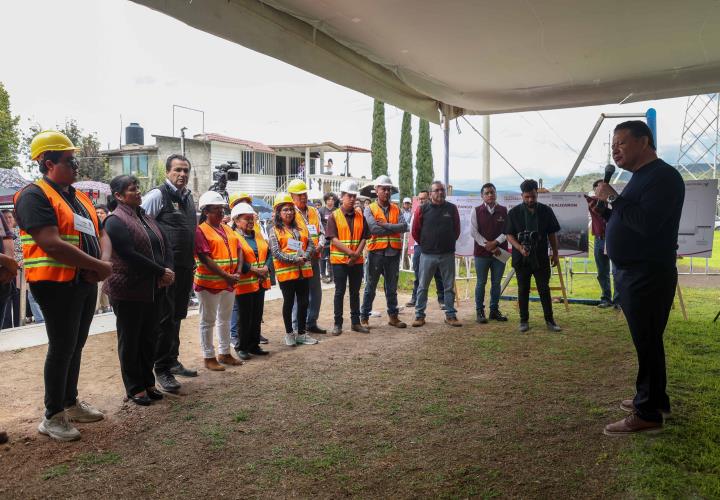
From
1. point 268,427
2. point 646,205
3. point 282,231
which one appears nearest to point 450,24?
point 646,205

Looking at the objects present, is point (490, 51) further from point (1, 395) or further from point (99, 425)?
point (1, 395)

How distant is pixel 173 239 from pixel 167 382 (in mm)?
1173

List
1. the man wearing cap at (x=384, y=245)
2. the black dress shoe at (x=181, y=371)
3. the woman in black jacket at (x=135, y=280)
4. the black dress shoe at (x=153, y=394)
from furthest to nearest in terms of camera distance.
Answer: the man wearing cap at (x=384, y=245) < the black dress shoe at (x=181, y=371) < the black dress shoe at (x=153, y=394) < the woman in black jacket at (x=135, y=280)

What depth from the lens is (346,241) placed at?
6574 mm

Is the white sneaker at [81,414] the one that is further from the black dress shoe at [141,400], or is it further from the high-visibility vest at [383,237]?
the high-visibility vest at [383,237]

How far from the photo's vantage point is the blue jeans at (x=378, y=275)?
691 cm

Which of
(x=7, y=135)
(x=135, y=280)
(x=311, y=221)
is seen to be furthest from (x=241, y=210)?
(x=7, y=135)

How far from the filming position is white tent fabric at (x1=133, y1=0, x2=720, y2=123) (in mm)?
3879

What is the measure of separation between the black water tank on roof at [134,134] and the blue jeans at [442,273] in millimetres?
30768

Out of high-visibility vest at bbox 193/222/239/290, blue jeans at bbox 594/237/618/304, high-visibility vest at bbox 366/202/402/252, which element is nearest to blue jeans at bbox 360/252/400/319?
high-visibility vest at bbox 366/202/402/252

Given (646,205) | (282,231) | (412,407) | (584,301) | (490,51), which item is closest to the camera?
(646,205)

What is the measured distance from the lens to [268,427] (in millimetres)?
3516

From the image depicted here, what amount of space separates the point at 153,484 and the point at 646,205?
313 centimetres

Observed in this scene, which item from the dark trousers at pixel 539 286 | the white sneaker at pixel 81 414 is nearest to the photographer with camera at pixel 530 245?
the dark trousers at pixel 539 286
